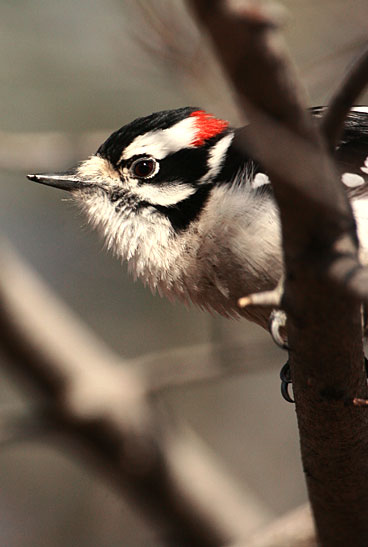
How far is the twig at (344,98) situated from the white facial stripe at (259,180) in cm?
124

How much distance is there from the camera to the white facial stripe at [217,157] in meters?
3.40

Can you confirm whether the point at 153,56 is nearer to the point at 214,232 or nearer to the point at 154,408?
the point at 214,232

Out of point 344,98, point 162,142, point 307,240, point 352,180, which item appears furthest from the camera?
point 162,142

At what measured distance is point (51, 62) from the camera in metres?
7.80

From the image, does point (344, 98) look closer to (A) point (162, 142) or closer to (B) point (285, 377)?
(B) point (285, 377)

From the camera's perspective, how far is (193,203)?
3340 mm

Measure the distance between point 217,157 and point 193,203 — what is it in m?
0.25

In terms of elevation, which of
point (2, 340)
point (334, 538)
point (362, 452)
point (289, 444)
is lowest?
point (289, 444)

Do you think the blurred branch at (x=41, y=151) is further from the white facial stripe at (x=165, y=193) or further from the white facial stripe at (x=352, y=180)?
the white facial stripe at (x=352, y=180)

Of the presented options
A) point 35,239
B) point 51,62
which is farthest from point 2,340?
point 51,62

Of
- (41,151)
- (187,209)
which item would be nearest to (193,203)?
(187,209)

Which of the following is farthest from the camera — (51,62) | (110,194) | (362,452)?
(51,62)

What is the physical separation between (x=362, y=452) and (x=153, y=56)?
1.61 meters

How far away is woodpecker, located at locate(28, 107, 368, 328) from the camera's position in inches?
119
